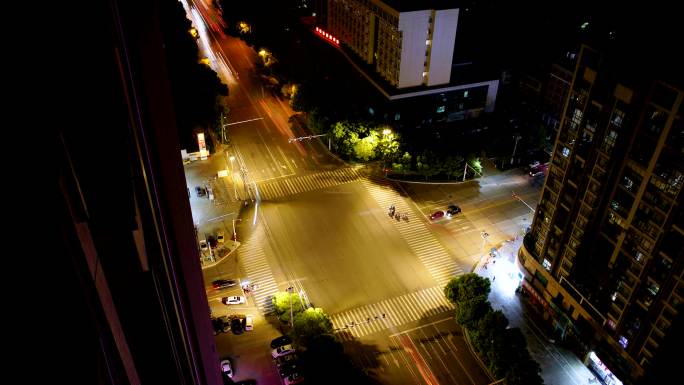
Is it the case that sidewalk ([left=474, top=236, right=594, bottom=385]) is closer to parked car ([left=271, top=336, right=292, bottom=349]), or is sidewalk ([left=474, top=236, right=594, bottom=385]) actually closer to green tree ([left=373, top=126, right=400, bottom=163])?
green tree ([left=373, top=126, right=400, bottom=163])

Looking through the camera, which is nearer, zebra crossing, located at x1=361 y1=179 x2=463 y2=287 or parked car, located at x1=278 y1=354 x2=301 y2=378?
parked car, located at x1=278 y1=354 x2=301 y2=378

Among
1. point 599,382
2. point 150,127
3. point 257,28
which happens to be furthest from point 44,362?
point 257,28

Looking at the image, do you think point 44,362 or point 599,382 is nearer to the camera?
point 44,362

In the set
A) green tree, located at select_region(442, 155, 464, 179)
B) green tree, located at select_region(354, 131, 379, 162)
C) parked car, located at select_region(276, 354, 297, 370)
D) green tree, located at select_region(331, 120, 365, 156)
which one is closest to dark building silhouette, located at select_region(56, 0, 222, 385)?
parked car, located at select_region(276, 354, 297, 370)

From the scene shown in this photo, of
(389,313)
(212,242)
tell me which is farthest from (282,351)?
(212,242)

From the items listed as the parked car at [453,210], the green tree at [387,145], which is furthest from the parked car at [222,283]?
the parked car at [453,210]

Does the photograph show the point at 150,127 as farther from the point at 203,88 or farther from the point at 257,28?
the point at 257,28
